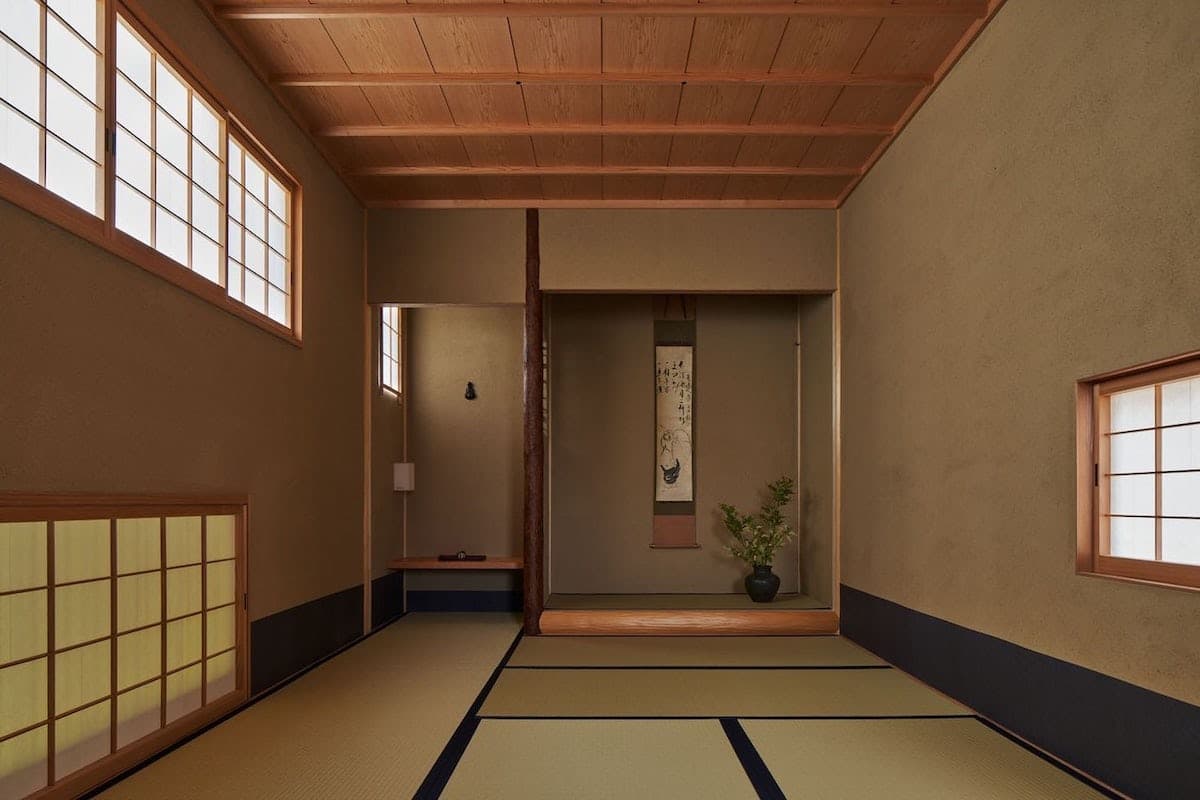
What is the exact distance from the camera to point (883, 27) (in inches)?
164

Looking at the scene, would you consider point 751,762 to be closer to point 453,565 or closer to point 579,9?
point 579,9

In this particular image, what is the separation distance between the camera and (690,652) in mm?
5605

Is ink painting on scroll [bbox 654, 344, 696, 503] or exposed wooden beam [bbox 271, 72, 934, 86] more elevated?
exposed wooden beam [bbox 271, 72, 934, 86]

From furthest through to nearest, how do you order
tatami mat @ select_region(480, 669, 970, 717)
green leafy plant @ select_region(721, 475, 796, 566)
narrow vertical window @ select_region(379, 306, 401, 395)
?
1. green leafy plant @ select_region(721, 475, 796, 566)
2. narrow vertical window @ select_region(379, 306, 401, 395)
3. tatami mat @ select_region(480, 669, 970, 717)

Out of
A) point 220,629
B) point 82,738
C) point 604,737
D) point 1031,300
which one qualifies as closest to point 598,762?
point 604,737

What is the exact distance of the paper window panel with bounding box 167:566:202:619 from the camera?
12.2ft

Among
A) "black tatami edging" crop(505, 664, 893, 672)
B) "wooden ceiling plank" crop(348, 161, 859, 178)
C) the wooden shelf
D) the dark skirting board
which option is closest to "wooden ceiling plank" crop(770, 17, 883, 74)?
"wooden ceiling plank" crop(348, 161, 859, 178)

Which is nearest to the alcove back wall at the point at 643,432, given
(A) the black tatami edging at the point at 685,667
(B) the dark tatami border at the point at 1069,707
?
(A) the black tatami edging at the point at 685,667

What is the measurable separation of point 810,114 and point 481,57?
199 cm

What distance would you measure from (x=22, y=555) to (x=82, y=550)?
311 millimetres

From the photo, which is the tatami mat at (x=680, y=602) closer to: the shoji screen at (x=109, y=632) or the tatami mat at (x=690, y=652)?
the tatami mat at (x=690, y=652)

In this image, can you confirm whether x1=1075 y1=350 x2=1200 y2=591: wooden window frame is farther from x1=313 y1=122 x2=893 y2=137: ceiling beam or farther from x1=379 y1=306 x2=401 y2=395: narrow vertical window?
x1=379 y1=306 x2=401 y2=395: narrow vertical window

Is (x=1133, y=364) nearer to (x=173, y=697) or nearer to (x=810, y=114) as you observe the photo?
(x=810, y=114)

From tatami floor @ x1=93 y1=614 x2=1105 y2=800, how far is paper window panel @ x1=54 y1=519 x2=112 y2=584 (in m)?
0.78
